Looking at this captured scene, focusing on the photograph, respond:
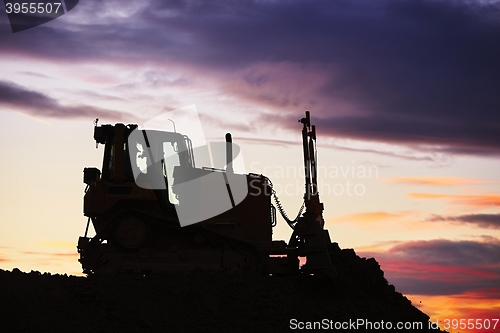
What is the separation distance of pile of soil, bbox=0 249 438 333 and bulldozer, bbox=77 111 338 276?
96 centimetres

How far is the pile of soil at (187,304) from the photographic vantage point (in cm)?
1242

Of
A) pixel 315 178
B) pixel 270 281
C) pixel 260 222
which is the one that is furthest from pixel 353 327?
pixel 315 178

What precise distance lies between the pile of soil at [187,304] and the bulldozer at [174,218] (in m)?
0.96

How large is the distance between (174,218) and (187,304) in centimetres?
361

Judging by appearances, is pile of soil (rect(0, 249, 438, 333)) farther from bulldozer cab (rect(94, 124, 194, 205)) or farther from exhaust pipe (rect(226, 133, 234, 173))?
exhaust pipe (rect(226, 133, 234, 173))

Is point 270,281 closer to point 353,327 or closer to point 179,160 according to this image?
point 353,327

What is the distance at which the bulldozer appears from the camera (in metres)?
17.1

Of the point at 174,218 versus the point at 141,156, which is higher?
the point at 141,156

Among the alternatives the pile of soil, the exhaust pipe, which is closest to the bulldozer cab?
the exhaust pipe

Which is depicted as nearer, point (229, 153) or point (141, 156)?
point (141, 156)

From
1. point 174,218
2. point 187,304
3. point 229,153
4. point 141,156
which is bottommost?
point 187,304

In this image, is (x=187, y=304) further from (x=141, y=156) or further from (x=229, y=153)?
(x=229, y=153)

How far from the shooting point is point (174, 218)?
690 inches

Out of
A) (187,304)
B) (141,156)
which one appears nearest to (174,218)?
(141,156)
